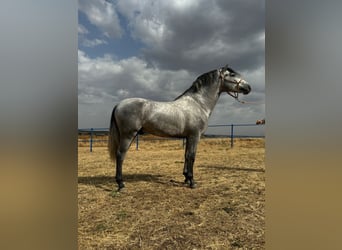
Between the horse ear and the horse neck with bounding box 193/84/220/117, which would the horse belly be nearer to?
the horse neck with bounding box 193/84/220/117

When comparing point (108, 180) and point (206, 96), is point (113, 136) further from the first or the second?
point (206, 96)

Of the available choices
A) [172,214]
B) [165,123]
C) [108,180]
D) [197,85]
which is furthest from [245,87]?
[108,180]

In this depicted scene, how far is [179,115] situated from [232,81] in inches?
48.5

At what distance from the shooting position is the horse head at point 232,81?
4.09 meters

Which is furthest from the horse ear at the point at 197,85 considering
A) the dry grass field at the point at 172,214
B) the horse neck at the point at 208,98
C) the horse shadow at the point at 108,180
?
the horse shadow at the point at 108,180

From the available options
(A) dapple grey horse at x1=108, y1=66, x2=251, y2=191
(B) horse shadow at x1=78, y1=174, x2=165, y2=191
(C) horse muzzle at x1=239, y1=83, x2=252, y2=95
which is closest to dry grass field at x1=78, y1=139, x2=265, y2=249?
(B) horse shadow at x1=78, y1=174, x2=165, y2=191

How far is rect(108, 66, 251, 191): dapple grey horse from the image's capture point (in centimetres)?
350

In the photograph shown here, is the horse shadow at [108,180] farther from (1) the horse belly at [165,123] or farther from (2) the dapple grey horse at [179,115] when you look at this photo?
(1) the horse belly at [165,123]

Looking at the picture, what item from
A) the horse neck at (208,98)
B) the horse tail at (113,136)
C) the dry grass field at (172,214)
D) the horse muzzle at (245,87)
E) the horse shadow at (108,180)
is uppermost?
the horse muzzle at (245,87)

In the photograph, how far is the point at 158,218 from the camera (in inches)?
92.2

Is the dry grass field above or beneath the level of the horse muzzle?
beneath
